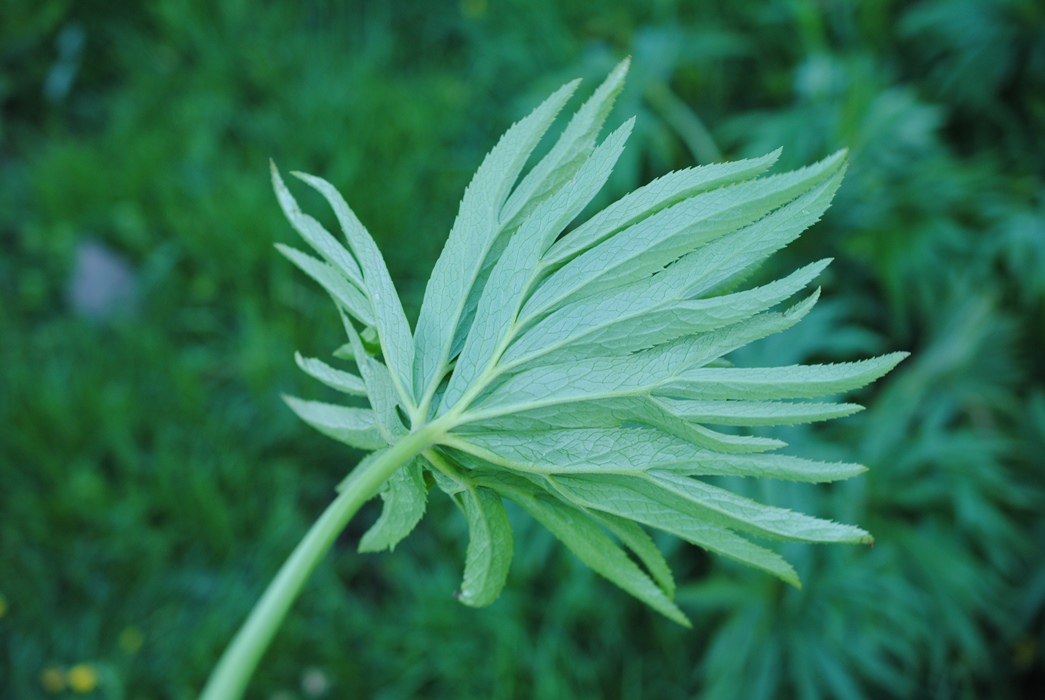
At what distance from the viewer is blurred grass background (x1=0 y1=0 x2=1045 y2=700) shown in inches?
70.9

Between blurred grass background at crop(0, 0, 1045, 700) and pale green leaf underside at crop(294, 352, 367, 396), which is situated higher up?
pale green leaf underside at crop(294, 352, 367, 396)

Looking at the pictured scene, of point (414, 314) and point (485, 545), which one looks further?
point (414, 314)

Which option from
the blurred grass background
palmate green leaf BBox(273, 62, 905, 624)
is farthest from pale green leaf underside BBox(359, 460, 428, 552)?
the blurred grass background

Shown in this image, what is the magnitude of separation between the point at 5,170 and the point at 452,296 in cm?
254

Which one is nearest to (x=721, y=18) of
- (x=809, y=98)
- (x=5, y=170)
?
(x=809, y=98)

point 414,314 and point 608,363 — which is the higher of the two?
point 608,363

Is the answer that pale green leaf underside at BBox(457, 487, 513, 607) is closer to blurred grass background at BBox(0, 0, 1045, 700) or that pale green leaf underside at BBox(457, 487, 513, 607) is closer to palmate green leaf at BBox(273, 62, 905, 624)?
palmate green leaf at BBox(273, 62, 905, 624)

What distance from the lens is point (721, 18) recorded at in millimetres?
2492

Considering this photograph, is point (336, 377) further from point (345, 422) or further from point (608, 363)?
point (608, 363)

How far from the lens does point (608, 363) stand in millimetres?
543

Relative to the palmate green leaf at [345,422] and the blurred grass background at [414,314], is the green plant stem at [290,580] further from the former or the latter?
the blurred grass background at [414,314]

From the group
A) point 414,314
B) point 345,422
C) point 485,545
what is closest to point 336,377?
point 345,422

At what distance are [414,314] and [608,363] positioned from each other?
5.75 ft

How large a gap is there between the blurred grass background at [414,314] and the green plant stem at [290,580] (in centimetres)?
129
